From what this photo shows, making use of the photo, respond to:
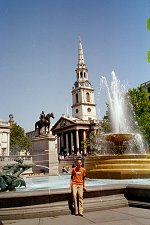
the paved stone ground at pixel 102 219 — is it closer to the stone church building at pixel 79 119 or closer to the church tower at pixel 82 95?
the stone church building at pixel 79 119

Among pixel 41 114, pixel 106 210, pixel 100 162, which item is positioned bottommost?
pixel 106 210

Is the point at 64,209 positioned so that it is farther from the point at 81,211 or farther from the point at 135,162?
the point at 135,162

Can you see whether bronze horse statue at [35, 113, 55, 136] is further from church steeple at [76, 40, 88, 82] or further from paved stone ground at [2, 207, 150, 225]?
church steeple at [76, 40, 88, 82]

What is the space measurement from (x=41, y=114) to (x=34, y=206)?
64.6 ft

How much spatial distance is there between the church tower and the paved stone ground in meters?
91.1

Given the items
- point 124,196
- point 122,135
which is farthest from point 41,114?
point 124,196

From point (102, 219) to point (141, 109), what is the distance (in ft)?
111

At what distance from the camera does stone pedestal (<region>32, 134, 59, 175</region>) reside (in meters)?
23.7

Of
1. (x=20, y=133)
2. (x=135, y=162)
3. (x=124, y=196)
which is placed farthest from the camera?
(x=20, y=133)

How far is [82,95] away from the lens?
99500 mm

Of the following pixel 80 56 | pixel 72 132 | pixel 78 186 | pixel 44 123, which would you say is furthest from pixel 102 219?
pixel 80 56

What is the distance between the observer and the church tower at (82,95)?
98.5 meters

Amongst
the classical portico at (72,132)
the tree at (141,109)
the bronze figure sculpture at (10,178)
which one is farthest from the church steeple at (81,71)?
the bronze figure sculpture at (10,178)

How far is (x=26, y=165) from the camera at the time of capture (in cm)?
798
